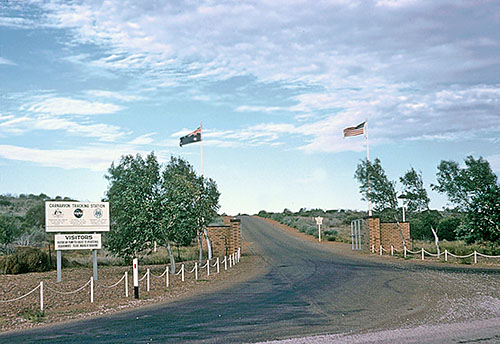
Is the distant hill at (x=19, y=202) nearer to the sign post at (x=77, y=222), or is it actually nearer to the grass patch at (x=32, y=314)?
the sign post at (x=77, y=222)

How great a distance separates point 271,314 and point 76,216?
14916 millimetres

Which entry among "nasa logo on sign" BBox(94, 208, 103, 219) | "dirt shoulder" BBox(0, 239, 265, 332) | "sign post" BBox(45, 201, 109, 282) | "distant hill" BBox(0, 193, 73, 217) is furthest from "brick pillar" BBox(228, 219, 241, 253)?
"distant hill" BBox(0, 193, 73, 217)

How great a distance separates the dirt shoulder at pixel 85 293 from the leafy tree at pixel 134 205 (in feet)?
5.94

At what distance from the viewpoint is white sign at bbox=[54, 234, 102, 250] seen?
25.4 m

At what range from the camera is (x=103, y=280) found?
25281 millimetres

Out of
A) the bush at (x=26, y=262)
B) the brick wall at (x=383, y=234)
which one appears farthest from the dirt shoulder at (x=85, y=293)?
the brick wall at (x=383, y=234)

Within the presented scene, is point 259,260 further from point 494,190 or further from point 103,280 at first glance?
point 494,190

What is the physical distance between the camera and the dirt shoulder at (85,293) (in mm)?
15508

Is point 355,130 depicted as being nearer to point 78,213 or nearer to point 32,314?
point 78,213

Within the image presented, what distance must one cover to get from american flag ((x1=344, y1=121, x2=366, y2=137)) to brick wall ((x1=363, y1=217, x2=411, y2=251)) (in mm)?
6339

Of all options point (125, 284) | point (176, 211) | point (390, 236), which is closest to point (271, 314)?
point (125, 284)

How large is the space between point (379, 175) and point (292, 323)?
26.0 metres

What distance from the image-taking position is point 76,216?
86.1ft

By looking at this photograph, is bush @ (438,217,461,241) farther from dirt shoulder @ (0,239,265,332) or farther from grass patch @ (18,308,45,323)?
grass patch @ (18,308,45,323)
